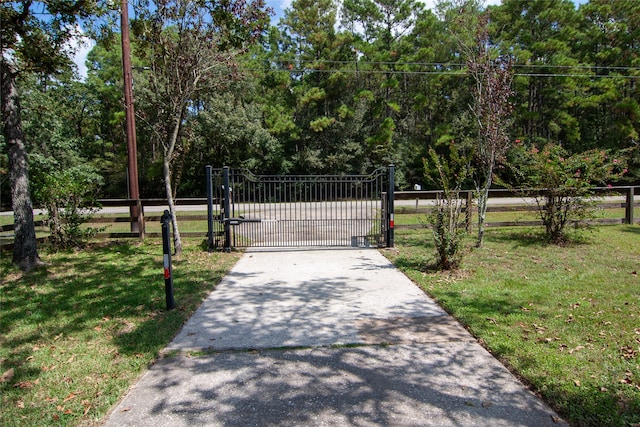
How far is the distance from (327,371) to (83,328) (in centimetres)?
284

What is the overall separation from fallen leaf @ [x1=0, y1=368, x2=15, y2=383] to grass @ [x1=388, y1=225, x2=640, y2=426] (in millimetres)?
4097

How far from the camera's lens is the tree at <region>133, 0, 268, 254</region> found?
805cm

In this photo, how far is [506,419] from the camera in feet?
8.83

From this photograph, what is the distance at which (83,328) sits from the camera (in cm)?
445

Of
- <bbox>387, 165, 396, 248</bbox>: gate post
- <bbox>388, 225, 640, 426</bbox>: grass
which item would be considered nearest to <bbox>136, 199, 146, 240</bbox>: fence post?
<bbox>387, 165, 396, 248</bbox>: gate post

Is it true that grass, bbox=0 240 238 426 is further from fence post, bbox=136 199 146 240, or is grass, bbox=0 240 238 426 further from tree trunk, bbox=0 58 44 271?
fence post, bbox=136 199 146 240

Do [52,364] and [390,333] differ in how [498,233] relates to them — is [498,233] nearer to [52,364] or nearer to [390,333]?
[390,333]

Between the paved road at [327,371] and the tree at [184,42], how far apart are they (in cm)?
431

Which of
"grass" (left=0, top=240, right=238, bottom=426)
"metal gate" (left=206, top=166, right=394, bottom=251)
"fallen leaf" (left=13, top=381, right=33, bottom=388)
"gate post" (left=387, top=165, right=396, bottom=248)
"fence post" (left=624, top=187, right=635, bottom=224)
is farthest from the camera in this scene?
"fence post" (left=624, top=187, right=635, bottom=224)

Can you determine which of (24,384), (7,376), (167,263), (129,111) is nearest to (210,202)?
(129,111)

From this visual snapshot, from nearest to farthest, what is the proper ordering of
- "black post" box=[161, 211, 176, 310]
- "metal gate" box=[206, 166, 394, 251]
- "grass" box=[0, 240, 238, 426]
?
"grass" box=[0, 240, 238, 426] < "black post" box=[161, 211, 176, 310] < "metal gate" box=[206, 166, 394, 251]

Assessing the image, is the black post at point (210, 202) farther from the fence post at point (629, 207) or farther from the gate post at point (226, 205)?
the fence post at point (629, 207)

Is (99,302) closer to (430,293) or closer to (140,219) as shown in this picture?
(430,293)

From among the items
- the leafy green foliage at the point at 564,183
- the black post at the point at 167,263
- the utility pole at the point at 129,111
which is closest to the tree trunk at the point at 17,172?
the utility pole at the point at 129,111
